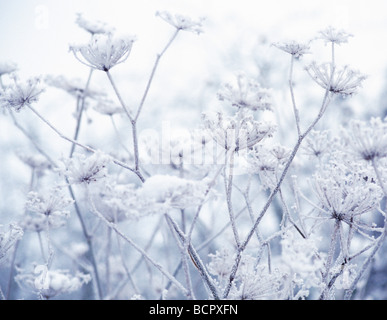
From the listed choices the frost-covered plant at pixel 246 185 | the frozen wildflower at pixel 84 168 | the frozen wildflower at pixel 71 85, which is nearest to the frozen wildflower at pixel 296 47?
the frost-covered plant at pixel 246 185

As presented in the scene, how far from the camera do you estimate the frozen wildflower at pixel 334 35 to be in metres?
2.22

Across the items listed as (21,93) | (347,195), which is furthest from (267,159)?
(21,93)

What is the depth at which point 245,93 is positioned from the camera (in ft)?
7.40

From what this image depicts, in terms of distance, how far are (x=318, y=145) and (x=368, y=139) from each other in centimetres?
97

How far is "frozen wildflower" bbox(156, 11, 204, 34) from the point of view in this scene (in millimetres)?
2305

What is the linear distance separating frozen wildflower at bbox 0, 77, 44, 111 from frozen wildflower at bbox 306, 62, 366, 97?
1.54 metres

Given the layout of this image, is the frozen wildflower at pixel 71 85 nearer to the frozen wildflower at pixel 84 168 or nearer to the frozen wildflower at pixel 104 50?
the frozen wildflower at pixel 104 50

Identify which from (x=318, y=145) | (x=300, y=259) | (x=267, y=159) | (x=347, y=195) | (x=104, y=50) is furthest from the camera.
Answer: (x=318, y=145)

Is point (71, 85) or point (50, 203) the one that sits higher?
point (71, 85)

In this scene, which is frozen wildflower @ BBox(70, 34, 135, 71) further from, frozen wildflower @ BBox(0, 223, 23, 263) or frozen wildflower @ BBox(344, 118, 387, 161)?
frozen wildflower @ BBox(344, 118, 387, 161)

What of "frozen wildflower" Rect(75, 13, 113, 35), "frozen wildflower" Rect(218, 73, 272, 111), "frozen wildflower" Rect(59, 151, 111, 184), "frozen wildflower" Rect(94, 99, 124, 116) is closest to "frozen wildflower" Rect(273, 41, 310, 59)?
"frozen wildflower" Rect(218, 73, 272, 111)

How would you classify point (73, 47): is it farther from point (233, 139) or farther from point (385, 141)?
point (385, 141)

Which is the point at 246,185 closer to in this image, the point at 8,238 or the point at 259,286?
the point at 259,286

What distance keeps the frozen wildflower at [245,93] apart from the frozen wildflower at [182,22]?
419 millimetres
